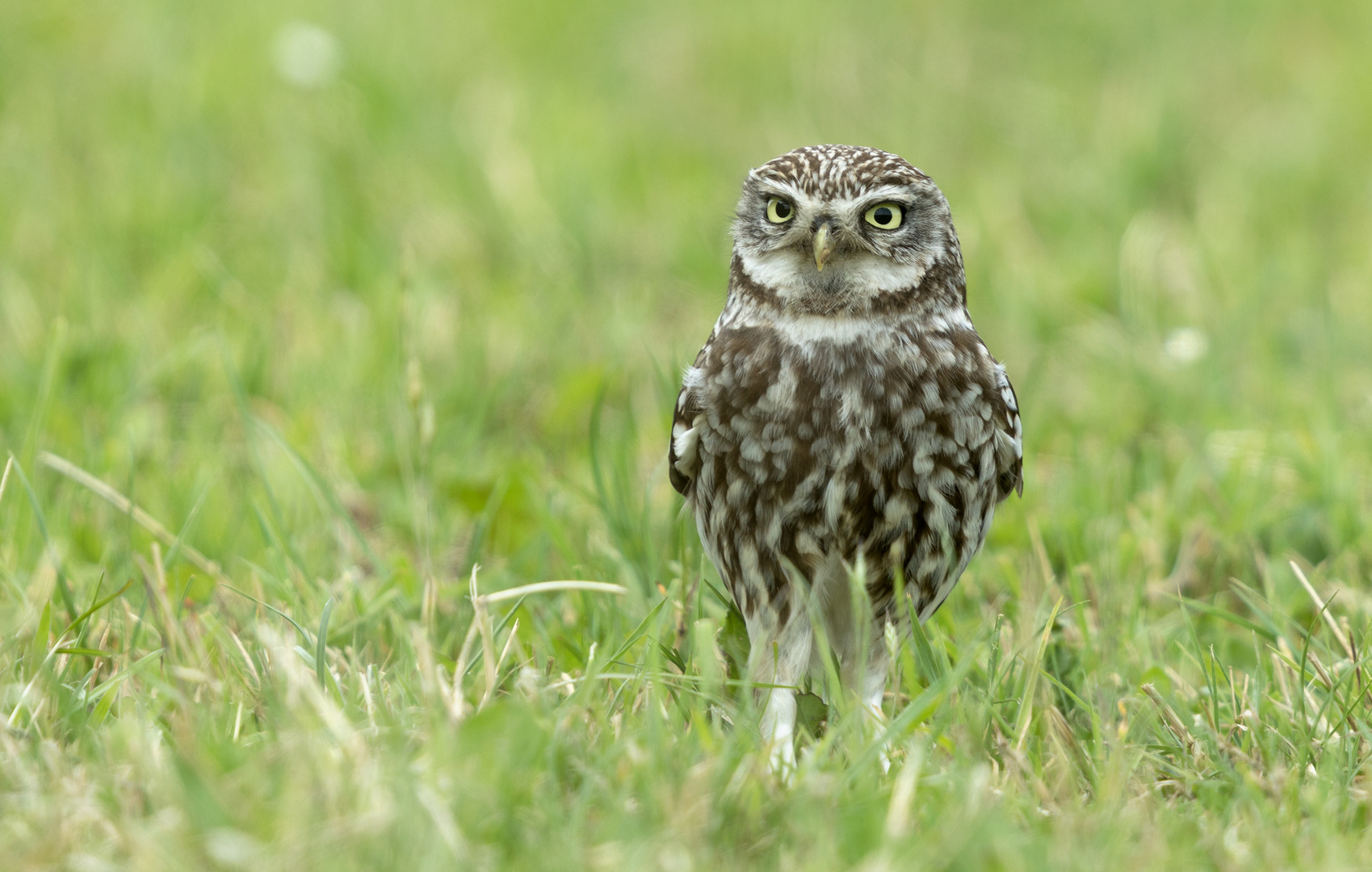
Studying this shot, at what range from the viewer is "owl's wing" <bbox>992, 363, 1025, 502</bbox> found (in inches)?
134

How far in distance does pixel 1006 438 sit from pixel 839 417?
0.46 metres

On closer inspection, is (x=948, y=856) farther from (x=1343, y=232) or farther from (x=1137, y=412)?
(x=1343, y=232)

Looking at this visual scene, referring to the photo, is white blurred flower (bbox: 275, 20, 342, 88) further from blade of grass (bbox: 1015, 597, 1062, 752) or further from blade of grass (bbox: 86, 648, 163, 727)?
blade of grass (bbox: 1015, 597, 1062, 752)

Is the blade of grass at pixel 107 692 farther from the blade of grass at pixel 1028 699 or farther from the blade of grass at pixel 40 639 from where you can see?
the blade of grass at pixel 1028 699

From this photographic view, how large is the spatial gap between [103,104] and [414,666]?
487cm

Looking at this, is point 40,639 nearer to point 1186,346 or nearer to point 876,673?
point 876,673

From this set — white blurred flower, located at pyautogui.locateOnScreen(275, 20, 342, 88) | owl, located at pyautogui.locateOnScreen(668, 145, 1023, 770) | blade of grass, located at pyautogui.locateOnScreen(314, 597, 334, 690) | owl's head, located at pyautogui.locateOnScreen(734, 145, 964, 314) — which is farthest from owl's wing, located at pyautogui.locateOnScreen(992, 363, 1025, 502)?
white blurred flower, located at pyautogui.locateOnScreen(275, 20, 342, 88)

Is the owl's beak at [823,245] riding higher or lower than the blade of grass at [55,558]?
higher

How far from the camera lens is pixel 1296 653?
11.4 feet

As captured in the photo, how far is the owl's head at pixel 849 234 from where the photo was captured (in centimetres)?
333

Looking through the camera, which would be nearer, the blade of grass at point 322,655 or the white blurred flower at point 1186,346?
the blade of grass at point 322,655

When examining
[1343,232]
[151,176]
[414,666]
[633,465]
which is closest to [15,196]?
[151,176]

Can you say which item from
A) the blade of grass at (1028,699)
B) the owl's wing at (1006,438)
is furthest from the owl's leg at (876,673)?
the owl's wing at (1006,438)

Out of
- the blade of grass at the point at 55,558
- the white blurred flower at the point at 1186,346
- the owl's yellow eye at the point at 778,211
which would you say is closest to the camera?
the blade of grass at the point at 55,558
